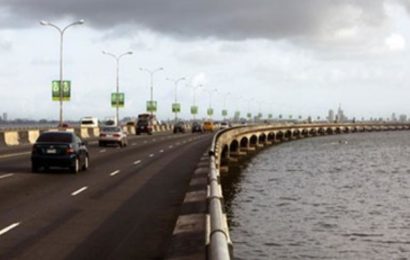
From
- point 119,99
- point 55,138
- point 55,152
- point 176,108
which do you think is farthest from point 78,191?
Answer: point 176,108

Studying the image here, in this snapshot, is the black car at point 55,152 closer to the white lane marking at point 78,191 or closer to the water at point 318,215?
the white lane marking at point 78,191

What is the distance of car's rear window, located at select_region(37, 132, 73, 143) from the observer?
29.5m

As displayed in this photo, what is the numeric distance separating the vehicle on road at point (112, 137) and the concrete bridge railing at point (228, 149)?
315 inches

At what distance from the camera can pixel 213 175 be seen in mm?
17281

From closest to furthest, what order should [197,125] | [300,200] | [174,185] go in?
[174,185], [300,200], [197,125]

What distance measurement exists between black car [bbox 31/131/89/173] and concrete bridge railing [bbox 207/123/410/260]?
5.61 metres

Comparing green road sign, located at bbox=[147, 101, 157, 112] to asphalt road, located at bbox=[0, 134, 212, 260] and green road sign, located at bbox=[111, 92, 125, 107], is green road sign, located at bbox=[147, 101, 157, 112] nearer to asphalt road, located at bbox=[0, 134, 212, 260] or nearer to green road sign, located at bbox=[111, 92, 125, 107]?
green road sign, located at bbox=[111, 92, 125, 107]

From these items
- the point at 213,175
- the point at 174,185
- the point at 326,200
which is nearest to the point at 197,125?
the point at 326,200

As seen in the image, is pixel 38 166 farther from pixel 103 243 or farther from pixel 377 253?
pixel 103 243

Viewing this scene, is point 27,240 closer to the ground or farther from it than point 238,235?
farther from it

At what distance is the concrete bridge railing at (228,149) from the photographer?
25.0ft

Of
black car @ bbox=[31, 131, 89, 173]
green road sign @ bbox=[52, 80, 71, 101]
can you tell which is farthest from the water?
green road sign @ bbox=[52, 80, 71, 101]

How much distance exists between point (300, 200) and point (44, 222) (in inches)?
832

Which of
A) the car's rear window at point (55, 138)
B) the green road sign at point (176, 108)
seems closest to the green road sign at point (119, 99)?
the green road sign at point (176, 108)
